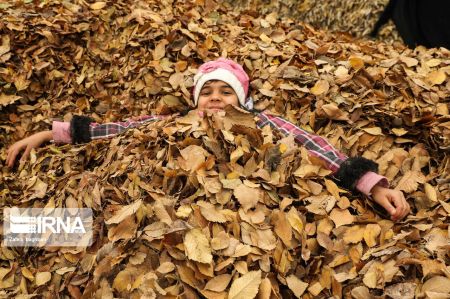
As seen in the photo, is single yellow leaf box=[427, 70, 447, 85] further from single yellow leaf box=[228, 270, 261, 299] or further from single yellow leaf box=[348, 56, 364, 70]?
single yellow leaf box=[228, 270, 261, 299]

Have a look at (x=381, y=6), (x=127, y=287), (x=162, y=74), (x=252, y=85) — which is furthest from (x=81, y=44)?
(x=381, y=6)

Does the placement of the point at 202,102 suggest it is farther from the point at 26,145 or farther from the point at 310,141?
the point at 26,145

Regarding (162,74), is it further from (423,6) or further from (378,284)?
(423,6)

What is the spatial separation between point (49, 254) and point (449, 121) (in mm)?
2468

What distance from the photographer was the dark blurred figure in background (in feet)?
14.8

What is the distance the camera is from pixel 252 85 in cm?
332

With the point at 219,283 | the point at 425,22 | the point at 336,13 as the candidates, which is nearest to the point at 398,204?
the point at 219,283

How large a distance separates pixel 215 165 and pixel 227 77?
890 millimetres

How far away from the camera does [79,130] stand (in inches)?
119

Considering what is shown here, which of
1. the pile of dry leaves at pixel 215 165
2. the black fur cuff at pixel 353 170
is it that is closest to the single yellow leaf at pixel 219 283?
the pile of dry leaves at pixel 215 165

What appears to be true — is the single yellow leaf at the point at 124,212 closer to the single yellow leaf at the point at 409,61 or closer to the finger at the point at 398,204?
the finger at the point at 398,204

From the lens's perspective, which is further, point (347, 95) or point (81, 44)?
point (81, 44)

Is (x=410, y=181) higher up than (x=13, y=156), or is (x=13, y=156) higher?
(x=410, y=181)

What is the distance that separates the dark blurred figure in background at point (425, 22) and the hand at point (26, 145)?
3657 mm
